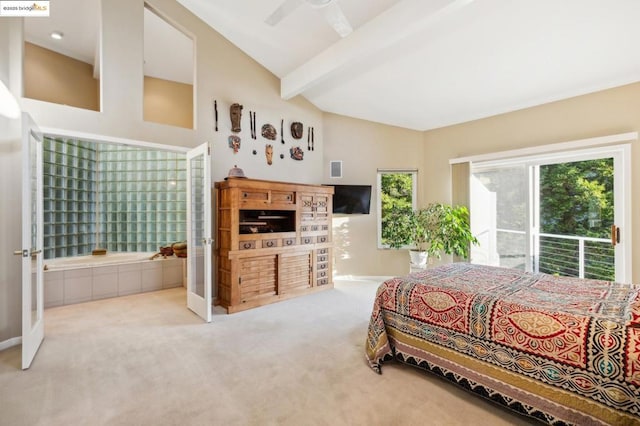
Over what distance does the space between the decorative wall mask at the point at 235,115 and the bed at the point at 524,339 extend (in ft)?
9.97

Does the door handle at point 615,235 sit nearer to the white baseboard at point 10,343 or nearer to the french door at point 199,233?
the french door at point 199,233

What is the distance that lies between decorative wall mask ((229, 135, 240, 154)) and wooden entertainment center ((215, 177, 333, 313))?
62 cm

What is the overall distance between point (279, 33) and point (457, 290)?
3493mm

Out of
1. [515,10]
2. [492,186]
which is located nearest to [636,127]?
[492,186]

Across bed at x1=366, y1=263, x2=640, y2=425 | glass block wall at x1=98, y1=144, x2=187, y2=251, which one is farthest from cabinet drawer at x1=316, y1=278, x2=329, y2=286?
glass block wall at x1=98, y1=144, x2=187, y2=251

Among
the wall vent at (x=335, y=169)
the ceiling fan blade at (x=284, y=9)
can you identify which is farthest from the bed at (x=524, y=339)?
the wall vent at (x=335, y=169)

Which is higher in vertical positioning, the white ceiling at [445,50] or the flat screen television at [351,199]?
the white ceiling at [445,50]

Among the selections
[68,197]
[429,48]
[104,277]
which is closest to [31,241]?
[104,277]

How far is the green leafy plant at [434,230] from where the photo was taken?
4562 mm

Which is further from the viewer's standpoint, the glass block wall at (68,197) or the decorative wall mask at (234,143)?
the glass block wall at (68,197)

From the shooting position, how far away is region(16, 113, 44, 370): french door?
2.32 metres

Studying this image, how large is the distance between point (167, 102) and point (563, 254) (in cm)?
666

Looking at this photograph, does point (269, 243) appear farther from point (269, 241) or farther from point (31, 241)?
point (31, 241)

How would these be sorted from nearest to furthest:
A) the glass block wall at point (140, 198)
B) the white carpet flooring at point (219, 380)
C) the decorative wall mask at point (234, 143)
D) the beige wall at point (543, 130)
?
the white carpet flooring at point (219, 380) → the beige wall at point (543, 130) → the decorative wall mask at point (234, 143) → the glass block wall at point (140, 198)
